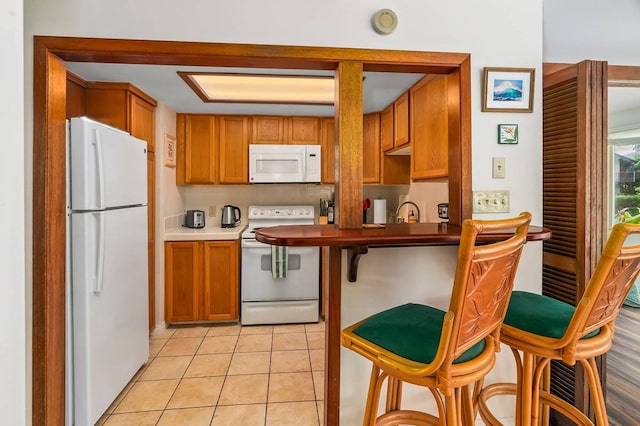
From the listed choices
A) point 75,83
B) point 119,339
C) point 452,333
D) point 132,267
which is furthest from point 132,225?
point 452,333

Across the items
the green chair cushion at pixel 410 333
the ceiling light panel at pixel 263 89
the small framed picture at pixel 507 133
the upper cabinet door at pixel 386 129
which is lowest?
the green chair cushion at pixel 410 333

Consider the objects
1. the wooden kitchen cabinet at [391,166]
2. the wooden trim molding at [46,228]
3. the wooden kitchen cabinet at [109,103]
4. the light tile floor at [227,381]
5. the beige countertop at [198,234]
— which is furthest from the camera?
the wooden kitchen cabinet at [391,166]

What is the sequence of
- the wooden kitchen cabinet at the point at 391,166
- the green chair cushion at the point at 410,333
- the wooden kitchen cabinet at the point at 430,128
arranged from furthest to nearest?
the wooden kitchen cabinet at the point at 391,166, the wooden kitchen cabinet at the point at 430,128, the green chair cushion at the point at 410,333

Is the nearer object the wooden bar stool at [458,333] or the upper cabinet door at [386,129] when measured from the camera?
the wooden bar stool at [458,333]

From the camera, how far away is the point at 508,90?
1643 millimetres

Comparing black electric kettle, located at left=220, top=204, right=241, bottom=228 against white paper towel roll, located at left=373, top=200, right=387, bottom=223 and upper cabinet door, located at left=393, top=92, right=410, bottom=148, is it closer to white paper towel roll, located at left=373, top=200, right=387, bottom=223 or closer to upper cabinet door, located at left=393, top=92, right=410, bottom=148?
white paper towel roll, located at left=373, top=200, right=387, bottom=223

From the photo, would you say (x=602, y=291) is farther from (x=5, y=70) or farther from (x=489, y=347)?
(x=5, y=70)

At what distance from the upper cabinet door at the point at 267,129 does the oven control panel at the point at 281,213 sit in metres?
0.75

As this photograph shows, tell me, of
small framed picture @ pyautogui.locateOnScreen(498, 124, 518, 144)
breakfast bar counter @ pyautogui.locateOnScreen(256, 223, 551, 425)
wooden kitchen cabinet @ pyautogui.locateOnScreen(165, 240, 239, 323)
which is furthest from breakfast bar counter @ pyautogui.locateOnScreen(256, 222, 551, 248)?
wooden kitchen cabinet @ pyautogui.locateOnScreen(165, 240, 239, 323)

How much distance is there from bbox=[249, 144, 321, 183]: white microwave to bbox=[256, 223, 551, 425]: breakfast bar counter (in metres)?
2.00

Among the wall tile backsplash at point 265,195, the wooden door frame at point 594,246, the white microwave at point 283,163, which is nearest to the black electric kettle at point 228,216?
the wall tile backsplash at point 265,195

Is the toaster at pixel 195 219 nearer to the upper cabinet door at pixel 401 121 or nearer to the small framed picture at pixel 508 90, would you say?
the upper cabinet door at pixel 401 121

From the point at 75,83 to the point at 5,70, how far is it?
216cm

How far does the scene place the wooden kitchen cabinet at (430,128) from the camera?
6.66ft
